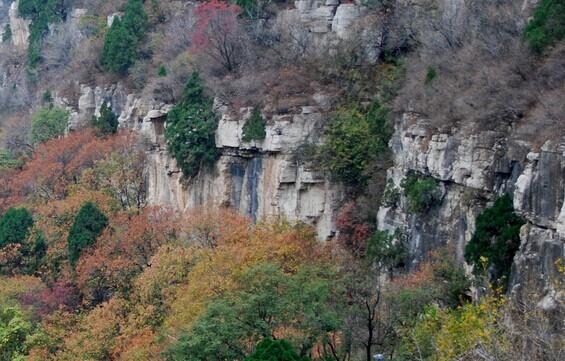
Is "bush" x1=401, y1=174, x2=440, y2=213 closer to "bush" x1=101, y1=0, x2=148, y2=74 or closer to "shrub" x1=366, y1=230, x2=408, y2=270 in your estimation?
"shrub" x1=366, y1=230, x2=408, y2=270

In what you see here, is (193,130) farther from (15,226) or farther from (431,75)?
(431,75)

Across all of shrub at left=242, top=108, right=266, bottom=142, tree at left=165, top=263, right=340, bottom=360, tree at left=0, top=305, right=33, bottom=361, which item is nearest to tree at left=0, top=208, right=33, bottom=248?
tree at left=0, top=305, right=33, bottom=361

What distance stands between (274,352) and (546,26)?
11078mm

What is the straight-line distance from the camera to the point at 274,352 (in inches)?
756

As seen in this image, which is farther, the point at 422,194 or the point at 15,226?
the point at 15,226

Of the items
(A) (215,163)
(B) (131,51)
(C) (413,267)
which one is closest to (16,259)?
(A) (215,163)

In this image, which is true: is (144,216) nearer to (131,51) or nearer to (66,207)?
(66,207)

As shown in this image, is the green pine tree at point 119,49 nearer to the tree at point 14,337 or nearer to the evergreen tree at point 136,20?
the evergreen tree at point 136,20

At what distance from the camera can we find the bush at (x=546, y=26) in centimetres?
2261

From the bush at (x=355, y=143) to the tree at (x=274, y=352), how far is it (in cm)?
1180

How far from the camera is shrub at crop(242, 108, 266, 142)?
3262 cm

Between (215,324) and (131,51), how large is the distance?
28.3 metres

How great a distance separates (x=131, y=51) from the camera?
47.3 metres

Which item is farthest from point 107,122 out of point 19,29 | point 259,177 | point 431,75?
point 19,29
